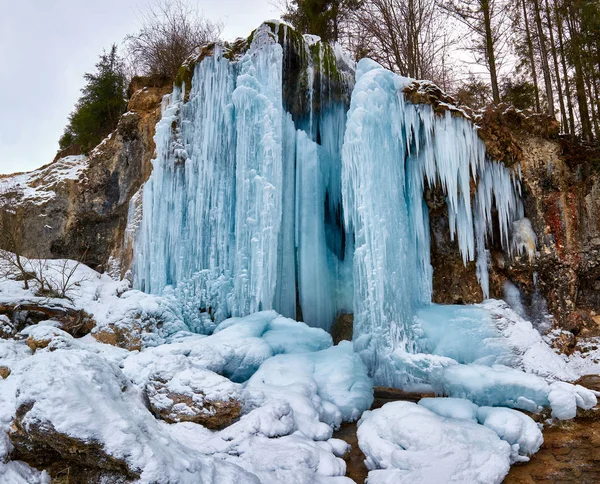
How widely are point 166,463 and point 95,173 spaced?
1081cm

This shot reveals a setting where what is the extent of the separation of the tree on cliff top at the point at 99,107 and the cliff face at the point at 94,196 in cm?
267

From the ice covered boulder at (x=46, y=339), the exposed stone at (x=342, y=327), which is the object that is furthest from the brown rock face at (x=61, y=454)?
the exposed stone at (x=342, y=327)

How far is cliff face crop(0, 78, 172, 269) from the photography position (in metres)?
11.5

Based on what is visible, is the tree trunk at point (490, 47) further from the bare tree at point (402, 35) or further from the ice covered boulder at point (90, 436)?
the ice covered boulder at point (90, 436)

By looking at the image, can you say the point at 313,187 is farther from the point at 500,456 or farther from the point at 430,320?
the point at 500,456

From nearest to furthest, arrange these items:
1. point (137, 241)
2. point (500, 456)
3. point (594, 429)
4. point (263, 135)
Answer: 1. point (500, 456)
2. point (594, 429)
3. point (263, 135)
4. point (137, 241)

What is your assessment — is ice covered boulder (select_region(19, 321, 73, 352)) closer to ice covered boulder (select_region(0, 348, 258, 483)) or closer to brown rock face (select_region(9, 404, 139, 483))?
ice covered boulder (select_region(0, 348, 258, 483))

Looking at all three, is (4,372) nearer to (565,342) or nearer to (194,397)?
(194,397)

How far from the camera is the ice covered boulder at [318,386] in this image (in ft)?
16.2

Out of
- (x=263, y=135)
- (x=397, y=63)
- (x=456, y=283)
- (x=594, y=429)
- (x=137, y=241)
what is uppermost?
(x=397, y=63)

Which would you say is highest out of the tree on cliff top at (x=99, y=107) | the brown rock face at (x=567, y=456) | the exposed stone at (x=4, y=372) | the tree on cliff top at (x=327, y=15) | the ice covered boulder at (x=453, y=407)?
the tree on cliff top at (x=327, y=15)

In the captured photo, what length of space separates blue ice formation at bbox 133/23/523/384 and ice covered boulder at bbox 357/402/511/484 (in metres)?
2.50

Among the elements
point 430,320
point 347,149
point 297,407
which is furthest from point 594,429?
point 347,149

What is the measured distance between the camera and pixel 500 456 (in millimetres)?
3996
